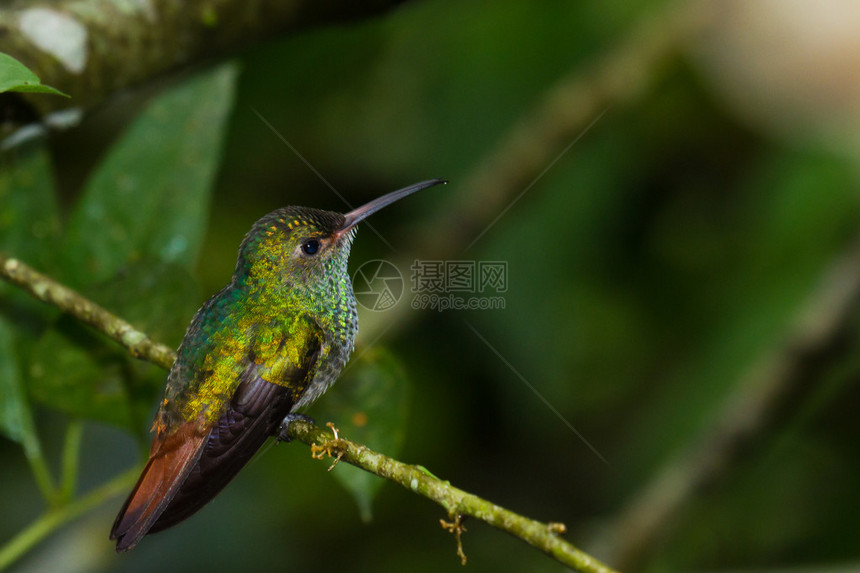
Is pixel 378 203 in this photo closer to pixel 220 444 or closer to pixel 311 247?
pixel 311 247

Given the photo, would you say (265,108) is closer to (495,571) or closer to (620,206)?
(620,206)

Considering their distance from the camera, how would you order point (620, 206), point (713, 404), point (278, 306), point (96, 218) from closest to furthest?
point (278, 306) < point (96, 218) < point (713, 404) < point (620, 206)

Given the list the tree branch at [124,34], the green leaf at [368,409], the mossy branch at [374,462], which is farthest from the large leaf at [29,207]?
the green leaf at [368,409]

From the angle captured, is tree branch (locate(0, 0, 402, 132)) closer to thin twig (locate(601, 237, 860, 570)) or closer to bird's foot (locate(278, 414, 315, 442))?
bird's foot (locate(278, 414, 315, 442))

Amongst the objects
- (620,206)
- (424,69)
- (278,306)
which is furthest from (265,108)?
(278,306)
